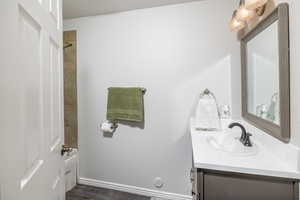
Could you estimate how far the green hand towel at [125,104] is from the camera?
204 centimetres

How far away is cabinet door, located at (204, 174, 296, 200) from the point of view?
870mm

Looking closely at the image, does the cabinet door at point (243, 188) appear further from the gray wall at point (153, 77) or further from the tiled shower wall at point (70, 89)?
the tiled shower wall at point (70, 89)

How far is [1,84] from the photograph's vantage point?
48 centimetres

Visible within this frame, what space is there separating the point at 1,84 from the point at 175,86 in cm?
168

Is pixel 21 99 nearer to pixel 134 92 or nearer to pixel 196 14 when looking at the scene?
pixel 134 92

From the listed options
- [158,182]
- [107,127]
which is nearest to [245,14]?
[107,127]

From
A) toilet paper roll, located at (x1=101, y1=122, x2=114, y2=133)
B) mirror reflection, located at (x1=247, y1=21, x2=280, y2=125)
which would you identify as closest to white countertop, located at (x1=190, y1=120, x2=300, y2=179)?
mirror reflection, located at (x1=247, y1=21, x2=280, y2=125)

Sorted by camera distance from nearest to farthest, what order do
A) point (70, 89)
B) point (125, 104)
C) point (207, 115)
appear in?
point (207, 115), point (125, 104), point (70, 89)

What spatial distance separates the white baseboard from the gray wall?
0.18 feet

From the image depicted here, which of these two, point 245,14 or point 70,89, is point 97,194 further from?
point 245,14

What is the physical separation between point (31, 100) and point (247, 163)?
112 cm

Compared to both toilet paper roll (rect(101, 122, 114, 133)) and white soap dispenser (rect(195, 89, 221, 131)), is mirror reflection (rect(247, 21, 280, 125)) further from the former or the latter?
toilet paper roll (rect(101, 122, 114, 133))

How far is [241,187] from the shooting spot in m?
0.91

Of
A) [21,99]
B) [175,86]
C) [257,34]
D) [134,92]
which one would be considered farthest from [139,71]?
[21,99]
